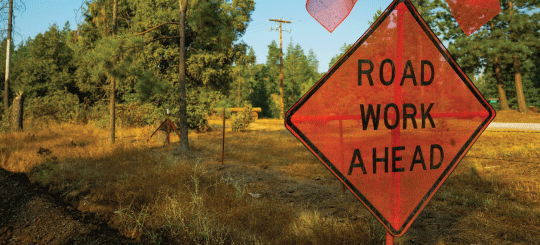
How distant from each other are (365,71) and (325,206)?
3362mm

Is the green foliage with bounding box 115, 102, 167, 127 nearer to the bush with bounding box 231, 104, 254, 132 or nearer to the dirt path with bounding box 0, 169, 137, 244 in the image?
the bush with bounding box 231, 104, 254, 132

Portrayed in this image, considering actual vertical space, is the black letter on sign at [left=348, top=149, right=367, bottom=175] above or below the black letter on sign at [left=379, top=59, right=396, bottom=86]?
below

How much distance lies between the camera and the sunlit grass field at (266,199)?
358 cm

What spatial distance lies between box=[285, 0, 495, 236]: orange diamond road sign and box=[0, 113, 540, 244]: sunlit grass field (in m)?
1.44

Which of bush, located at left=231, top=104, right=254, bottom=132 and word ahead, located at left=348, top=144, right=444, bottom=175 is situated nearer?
word ahead, located at left=348, top=144, right=444, bottom=175

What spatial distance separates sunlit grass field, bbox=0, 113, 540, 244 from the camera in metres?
3.58

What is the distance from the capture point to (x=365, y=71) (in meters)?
2.00

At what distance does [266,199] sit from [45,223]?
313cm

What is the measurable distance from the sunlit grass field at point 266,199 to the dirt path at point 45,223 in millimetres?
249

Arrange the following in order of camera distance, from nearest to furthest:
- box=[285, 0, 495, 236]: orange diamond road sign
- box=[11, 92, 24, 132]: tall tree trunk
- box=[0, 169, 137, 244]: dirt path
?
box=[285, 0, 495, 236]: orange diamond road sign
box=[0, 169, 137, 244]: dirt path
box=[11, 92, 24, 132]: tall tree trunk

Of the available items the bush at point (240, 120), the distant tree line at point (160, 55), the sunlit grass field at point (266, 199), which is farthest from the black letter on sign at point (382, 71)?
the bush at point (240, 120)

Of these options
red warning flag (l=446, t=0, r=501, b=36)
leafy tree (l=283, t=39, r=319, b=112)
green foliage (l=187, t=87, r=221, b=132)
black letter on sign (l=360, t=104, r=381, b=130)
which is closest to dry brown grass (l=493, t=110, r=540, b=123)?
green foliage (l=187, t=87, r=221, b=132)

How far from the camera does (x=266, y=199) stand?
5.31 meters

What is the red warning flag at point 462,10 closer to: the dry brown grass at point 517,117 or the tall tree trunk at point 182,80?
the tall tree trunk at point 182,80
